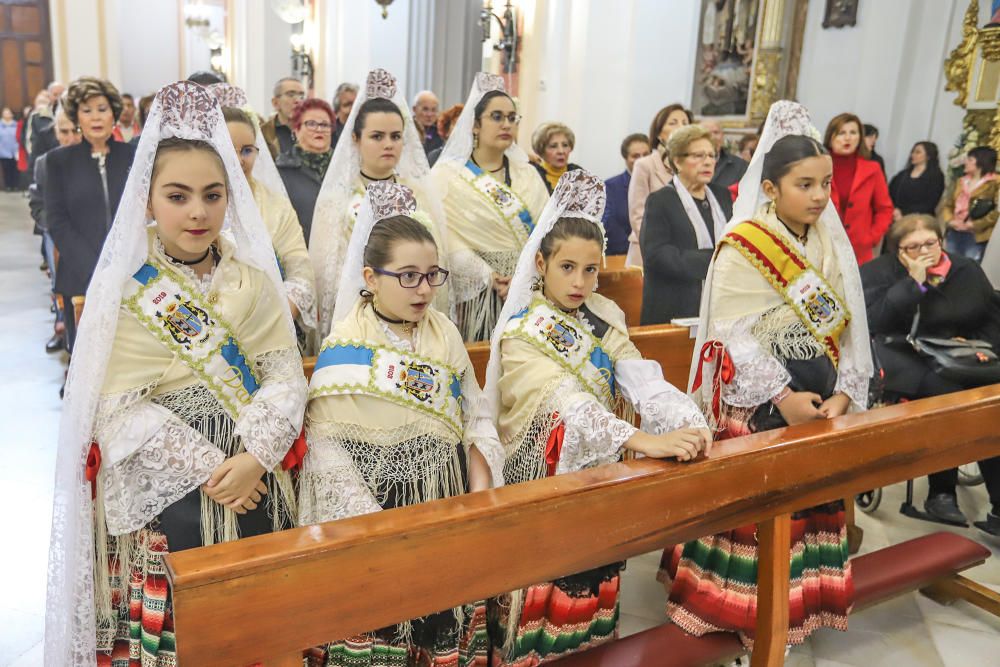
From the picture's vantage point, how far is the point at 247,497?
189cm

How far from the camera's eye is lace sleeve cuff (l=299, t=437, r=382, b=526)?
1.93 meters

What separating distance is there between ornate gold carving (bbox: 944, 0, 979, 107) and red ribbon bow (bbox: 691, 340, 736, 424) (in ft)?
18.1

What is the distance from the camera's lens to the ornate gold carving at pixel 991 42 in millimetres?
6312

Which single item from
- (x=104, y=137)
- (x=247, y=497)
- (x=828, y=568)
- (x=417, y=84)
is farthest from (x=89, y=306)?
(x=417, y=84)

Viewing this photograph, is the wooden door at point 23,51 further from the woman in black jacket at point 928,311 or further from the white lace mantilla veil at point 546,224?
the white lace mantilla veil at point 546,224

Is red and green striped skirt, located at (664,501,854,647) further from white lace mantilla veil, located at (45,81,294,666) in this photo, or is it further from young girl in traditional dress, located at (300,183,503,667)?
white lace mantilla veil, located at (45,81,294,666)

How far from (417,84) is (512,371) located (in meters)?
9.41

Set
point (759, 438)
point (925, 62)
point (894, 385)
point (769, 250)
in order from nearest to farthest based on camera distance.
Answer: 1. point (759, 438)
2. point (769, 250)
3. point (894, 385)
4. point (925, 62)

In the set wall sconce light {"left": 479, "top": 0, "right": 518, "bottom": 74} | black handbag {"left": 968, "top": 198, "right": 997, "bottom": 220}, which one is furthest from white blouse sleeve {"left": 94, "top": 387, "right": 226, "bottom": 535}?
wall sconce light {"left": 479, "top": 0, "right": 518, "bottom": 74}

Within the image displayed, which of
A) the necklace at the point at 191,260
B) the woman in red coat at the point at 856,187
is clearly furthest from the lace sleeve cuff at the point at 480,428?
the woman in red coat at the point at 856,187

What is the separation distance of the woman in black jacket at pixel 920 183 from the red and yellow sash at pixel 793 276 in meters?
4.81

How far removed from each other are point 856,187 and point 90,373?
187 inches

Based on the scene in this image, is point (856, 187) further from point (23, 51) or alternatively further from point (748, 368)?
point (23, 51)

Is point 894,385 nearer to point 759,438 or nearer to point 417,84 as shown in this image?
point 759,438
